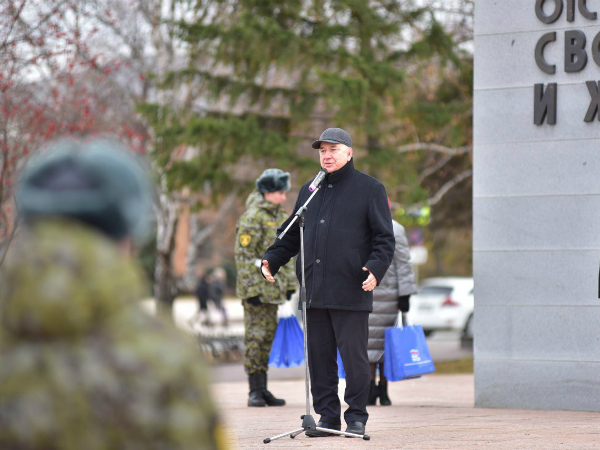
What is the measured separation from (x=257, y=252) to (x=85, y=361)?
699 cm

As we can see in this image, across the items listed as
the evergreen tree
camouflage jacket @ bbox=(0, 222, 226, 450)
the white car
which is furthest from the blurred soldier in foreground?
the white car

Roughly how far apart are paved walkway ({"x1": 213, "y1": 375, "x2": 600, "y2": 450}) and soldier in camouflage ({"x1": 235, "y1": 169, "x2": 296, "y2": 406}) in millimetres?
382

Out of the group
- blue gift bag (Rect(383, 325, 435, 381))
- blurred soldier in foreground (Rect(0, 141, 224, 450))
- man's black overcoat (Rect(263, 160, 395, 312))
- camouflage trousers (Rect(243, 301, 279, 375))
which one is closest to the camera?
blurred soldier in foreground (Rect(0, 141, 224, 450))

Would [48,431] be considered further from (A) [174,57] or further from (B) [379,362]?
(A) [174,57]

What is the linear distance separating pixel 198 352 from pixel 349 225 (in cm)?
453

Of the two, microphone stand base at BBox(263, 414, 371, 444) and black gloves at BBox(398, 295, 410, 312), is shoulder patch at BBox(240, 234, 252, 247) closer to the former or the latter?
black gloves at BBox(398, 295, 410, 312)

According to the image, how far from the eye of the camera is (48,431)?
197 cm

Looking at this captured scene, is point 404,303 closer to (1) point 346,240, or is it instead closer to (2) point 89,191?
(1) point 346,240

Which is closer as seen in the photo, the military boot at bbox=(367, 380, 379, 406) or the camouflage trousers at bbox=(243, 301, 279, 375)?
the camouflage trousers at bbox=(243, 301, 279, 375)

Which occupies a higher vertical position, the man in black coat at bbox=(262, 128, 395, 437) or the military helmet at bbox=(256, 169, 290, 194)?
the military helmet at bbox=(256, 169, 290, 194)

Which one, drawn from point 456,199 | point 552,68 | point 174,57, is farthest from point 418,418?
point 174,57

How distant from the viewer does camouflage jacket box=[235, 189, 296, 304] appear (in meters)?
8.88

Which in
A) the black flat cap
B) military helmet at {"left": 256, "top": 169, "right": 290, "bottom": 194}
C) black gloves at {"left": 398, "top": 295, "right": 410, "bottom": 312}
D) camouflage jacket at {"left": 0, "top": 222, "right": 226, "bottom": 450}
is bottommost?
black gloves at {"left": 398, "top": 295, "right": 410, "bottom": 312}

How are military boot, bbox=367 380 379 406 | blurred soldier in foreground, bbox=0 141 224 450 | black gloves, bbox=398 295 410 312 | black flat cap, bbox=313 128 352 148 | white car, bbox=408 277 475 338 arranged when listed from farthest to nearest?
white car, bbox=408 277 475 338, military boot, bbox=367 380 379 406, black gloves, bbox=398 295 410 312, black flat cap, bbox=313 128 352 148, blurred soldier in foreground, bbox=0 141 224 450
